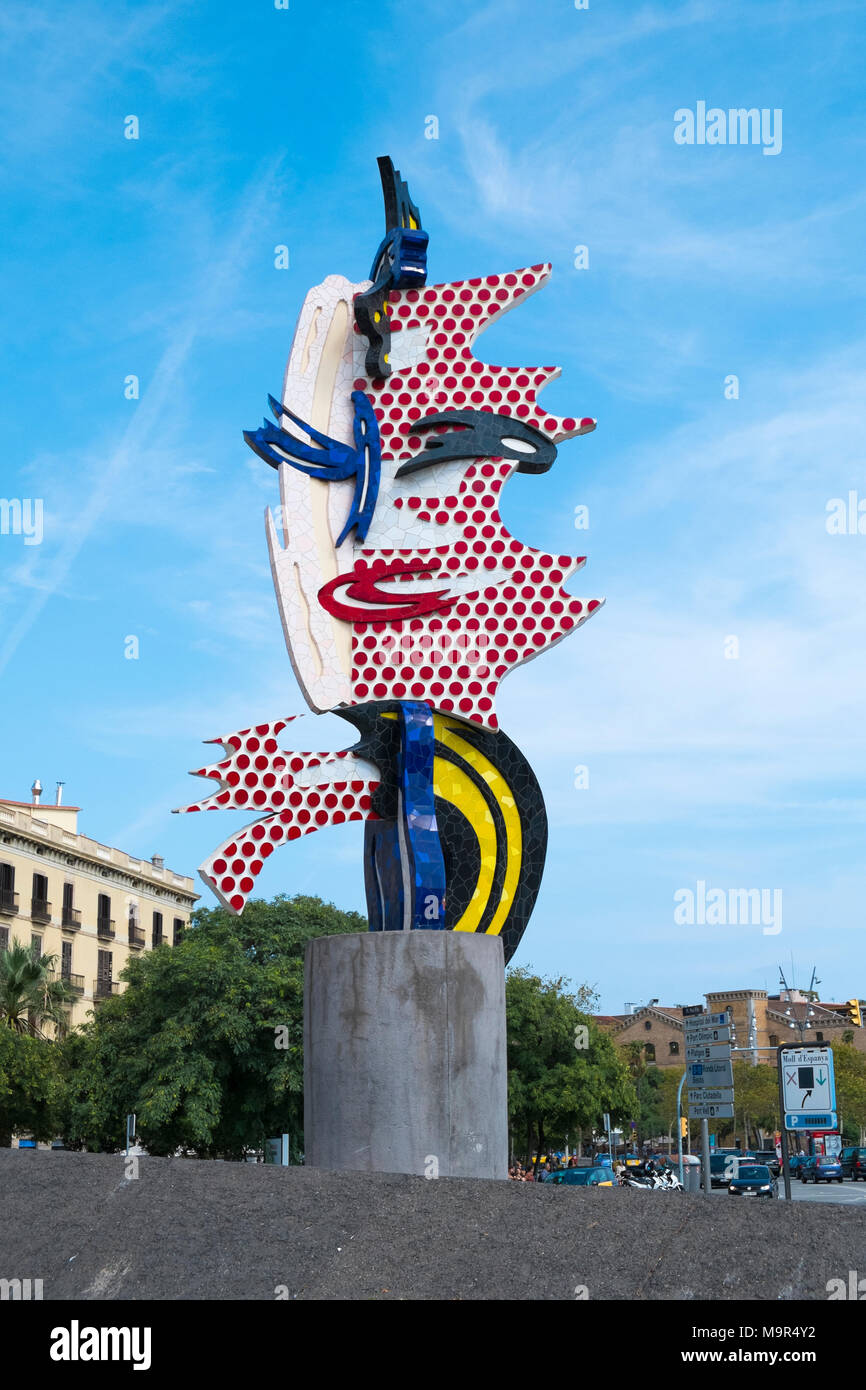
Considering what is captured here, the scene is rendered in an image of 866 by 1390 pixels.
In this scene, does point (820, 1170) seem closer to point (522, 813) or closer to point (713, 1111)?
point (713, 1111)

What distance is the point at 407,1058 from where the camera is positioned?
53.3ft

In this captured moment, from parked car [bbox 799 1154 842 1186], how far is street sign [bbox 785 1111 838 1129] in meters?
36.7

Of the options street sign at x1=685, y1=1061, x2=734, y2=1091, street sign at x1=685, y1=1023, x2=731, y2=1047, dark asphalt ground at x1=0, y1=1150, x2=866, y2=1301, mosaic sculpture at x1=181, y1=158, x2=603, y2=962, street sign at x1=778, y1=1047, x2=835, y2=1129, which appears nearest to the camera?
dark asphalt ground at x1=0, y1=1150, x2=866, y2=1301

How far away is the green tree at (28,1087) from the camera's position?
38062 millimetres

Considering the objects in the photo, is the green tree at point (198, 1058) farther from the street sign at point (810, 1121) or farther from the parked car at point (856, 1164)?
the parked car at point (856, 1164)

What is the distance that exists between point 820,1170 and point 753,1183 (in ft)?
33.3

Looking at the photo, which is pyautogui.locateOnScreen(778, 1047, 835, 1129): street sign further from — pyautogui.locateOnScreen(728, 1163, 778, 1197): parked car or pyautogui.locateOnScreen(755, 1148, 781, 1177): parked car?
pyautogui.locateOnScreen(755, 1148, 781, 1177): parked car

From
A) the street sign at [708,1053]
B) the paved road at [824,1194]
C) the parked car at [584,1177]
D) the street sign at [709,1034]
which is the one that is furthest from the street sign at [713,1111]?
the paved road at [824,1194]

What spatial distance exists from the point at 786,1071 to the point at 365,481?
10193mm

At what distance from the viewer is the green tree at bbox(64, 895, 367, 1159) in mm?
35938

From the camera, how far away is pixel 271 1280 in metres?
12.0

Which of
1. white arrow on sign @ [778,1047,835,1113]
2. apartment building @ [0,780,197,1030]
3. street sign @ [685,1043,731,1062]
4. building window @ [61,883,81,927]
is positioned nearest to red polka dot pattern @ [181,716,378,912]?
street sign @ [685,1043,731,1062]
